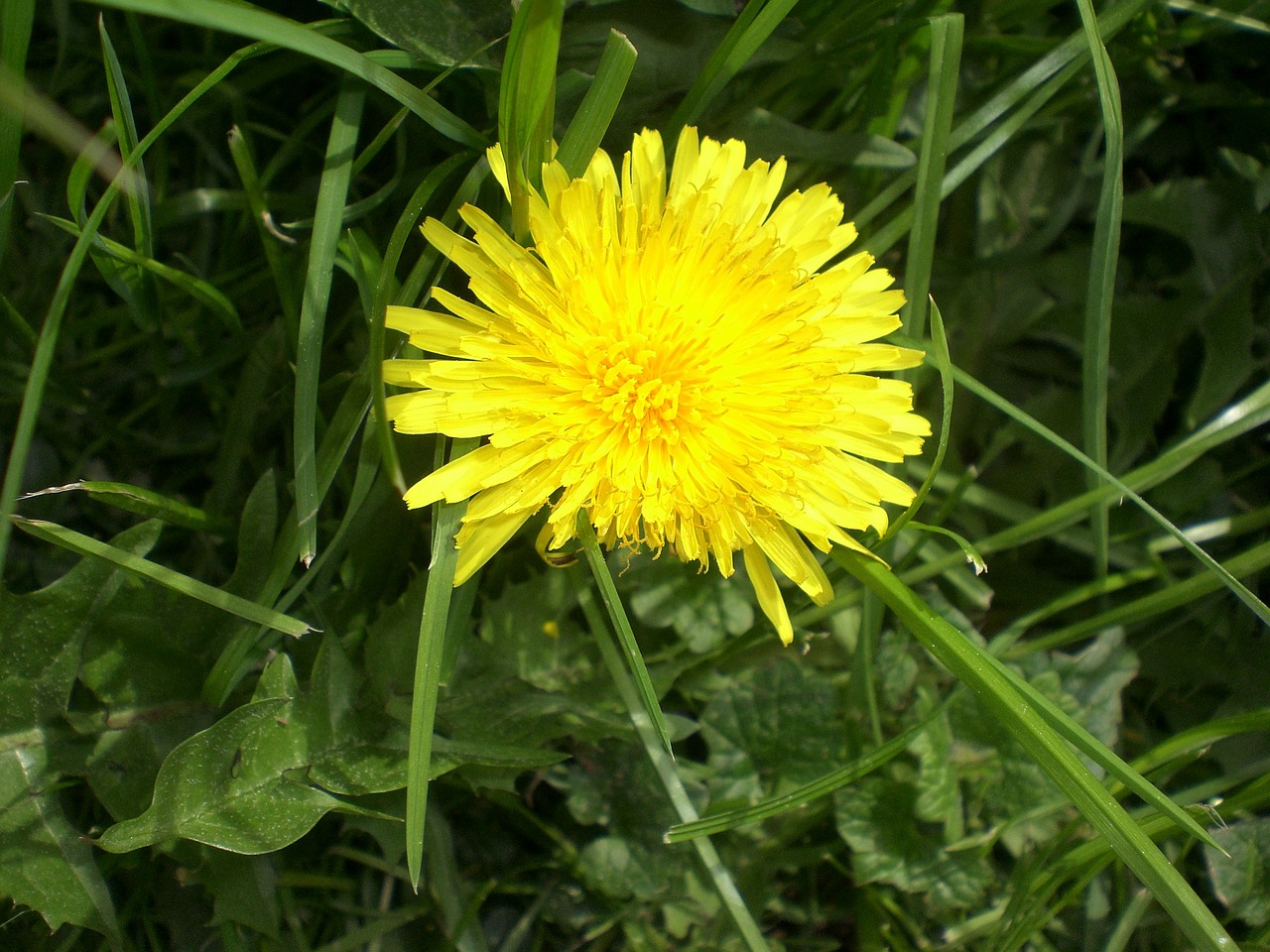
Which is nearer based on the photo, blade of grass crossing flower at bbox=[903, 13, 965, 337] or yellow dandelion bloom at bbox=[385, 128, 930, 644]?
yellow dandelion bloom at bbox=[385, 128, 930, 644]

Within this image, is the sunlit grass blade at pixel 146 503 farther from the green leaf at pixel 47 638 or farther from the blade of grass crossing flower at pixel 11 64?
the blade of grass crossing flower at pixel 11 64

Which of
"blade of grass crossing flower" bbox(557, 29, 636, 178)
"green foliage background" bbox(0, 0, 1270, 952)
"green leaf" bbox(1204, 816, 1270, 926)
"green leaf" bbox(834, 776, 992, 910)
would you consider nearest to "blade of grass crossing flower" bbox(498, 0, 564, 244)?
"blade of grass crossing flower" bbox(557, 29, 636, 178)

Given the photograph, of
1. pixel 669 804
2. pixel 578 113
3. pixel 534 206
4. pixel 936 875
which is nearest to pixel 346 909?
pixel 669 804

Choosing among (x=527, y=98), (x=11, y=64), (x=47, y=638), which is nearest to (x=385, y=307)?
(x=527, y=98)

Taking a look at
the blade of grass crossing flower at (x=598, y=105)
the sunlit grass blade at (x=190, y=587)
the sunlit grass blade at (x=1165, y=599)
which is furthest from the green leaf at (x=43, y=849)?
the sunlit grass blade at (x=1165, y=599)

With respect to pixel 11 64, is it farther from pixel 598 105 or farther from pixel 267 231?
pixel 598 105

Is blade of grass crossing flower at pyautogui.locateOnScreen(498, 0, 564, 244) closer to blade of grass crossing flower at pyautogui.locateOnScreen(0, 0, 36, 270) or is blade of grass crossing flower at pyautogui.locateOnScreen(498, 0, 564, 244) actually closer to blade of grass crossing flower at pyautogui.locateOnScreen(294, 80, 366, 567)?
blade of grass crossing flower at pyautogui.locateOnScreen(294, 80, 366, 567)
